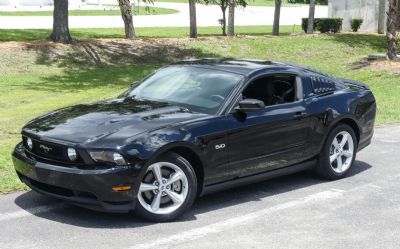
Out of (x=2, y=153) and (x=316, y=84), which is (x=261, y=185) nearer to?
(x=316, y=84)

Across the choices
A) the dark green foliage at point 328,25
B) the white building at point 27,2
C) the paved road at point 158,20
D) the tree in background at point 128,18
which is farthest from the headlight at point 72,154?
the white building at point 27,2

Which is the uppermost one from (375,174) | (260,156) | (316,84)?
(316,84)

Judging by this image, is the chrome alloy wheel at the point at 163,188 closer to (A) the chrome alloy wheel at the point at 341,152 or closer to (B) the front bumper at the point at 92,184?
(B) the front bumper at the point at 92,184

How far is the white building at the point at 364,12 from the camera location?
3388 centimetres

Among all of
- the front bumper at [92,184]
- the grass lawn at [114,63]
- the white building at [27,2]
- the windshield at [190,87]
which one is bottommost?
the grass lawn at [114,63]

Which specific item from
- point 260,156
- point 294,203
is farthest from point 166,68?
point 294,203

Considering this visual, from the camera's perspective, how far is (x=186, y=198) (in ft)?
19.8

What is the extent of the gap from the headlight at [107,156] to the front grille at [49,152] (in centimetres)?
15

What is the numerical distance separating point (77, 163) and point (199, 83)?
185 cm

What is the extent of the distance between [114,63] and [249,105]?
50.1 ft

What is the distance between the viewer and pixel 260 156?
6.71m

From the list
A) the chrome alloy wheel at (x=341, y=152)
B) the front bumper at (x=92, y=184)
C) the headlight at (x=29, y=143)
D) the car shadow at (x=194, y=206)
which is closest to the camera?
the front bumper at (x=92, y=184)

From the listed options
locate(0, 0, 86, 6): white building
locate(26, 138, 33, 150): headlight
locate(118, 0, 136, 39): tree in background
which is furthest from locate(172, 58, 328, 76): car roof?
locate(0, 0, 86, 6): white building

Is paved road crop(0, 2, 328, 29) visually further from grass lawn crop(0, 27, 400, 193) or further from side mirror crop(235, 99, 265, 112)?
side mirror crop(235, 99, 265, 112)
